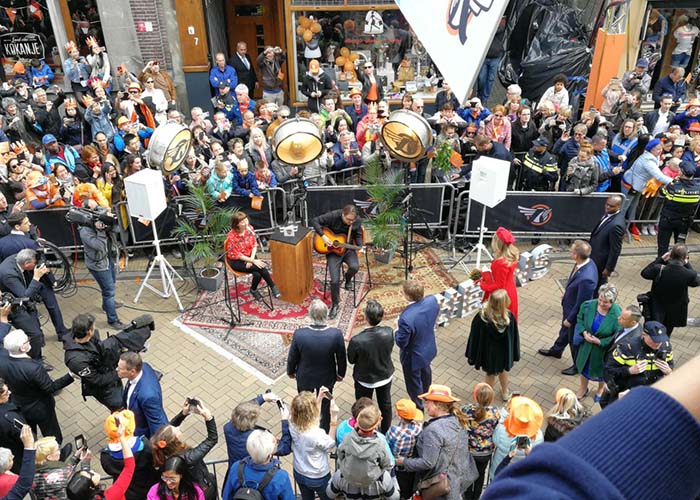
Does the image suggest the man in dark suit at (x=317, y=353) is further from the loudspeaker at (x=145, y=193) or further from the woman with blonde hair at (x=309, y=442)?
the loudspeaker at (x=145, y=193)

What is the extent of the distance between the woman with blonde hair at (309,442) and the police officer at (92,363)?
215cm

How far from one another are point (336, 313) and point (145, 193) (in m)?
3.04

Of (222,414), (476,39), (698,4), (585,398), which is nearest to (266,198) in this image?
(222,414)

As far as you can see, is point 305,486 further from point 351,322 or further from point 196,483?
point 351,322

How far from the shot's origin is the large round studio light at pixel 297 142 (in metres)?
7.94

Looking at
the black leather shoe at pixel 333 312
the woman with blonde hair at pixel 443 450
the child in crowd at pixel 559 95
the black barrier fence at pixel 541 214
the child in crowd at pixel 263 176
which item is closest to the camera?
the woman with blonde hair at pixel 443 450

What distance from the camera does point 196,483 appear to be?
4.24m

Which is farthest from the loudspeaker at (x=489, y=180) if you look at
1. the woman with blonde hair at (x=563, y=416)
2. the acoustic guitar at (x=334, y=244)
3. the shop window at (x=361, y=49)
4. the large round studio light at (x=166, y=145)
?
the shop window at (x=361, y=49)

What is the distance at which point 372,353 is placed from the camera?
5.73 metres

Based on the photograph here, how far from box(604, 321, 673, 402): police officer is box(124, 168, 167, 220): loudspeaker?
5.81m

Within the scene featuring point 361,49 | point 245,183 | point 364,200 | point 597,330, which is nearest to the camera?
point 597,330

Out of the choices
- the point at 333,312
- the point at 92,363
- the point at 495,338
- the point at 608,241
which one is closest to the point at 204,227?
the point at 333,312

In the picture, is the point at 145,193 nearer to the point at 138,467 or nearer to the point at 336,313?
the point at 336,313

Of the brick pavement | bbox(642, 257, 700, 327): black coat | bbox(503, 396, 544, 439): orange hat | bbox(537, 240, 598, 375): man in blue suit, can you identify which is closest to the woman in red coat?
bbox(537, 240, 598, 375): man in blue suit
